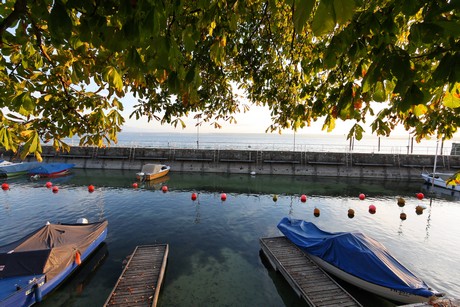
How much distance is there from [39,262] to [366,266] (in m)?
16.0

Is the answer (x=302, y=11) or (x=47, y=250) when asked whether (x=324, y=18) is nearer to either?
(x=302, y=11)

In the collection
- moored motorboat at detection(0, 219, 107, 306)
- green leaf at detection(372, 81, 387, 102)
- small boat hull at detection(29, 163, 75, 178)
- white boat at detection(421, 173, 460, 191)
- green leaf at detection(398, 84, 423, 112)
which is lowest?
moored motorboat at detection(0, 219, 107, 306)

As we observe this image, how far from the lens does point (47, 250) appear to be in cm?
1132

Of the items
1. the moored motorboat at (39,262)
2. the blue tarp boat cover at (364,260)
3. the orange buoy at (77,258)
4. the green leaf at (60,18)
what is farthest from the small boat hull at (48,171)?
the green leaf at (60,18)

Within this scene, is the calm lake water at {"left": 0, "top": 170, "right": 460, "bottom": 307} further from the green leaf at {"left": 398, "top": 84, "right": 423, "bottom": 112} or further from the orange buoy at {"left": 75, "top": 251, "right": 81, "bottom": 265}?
the green leaf at {"left": 398, "top": 84, "right": 423, "bottom": 112}

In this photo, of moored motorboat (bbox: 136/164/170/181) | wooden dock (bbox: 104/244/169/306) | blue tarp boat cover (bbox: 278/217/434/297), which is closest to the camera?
wooden dock (bbox: 104/244/169/306)

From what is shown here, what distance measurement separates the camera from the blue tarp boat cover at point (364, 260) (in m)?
10.4

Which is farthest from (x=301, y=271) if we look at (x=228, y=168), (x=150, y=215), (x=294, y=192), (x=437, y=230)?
(x=228, y=168)

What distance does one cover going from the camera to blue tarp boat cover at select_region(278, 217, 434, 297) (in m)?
10.4

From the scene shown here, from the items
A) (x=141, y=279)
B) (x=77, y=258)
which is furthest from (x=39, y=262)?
(x=141, y=279)

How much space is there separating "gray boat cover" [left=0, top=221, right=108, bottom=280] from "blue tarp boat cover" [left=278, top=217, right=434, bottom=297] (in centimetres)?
1321

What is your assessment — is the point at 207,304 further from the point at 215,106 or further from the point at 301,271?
the point at 215,106

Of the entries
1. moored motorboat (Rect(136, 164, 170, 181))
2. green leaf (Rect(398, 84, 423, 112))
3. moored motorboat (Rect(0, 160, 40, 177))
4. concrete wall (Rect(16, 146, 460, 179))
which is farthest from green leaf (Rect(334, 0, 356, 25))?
moored motorboat (Rect(0, 160, 40, 177))

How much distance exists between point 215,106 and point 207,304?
31.5 feet
